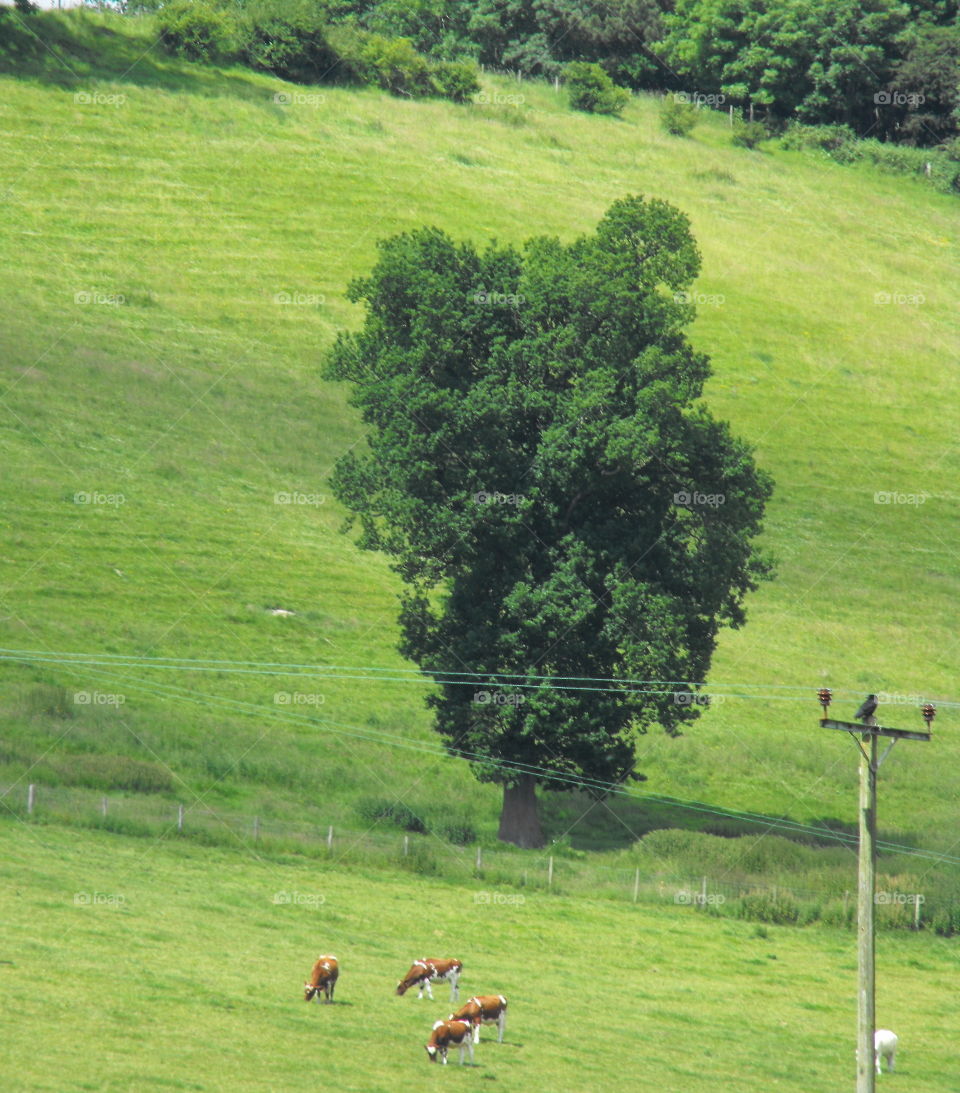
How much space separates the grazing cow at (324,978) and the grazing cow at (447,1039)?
3175 mm

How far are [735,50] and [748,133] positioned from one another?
10961mm

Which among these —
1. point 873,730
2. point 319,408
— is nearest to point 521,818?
point 873,730

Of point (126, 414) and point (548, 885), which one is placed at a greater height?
point (126, 414)

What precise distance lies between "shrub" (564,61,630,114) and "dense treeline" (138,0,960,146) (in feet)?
28.9

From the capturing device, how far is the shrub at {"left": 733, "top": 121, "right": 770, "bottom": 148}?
5182 inches

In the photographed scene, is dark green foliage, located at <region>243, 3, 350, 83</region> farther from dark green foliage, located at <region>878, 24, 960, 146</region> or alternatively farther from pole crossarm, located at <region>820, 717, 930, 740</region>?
pole crossarm, located at <region>820, 717, 930, 740</region>

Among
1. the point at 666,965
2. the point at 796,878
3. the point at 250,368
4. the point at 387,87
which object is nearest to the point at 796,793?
the point at 796,878

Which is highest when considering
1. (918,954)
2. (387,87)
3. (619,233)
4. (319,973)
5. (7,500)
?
(387,87)

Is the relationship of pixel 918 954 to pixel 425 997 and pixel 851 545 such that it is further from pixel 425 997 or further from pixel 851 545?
pixel 851 545

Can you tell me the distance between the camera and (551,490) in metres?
49.8

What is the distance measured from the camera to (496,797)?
54281 mm

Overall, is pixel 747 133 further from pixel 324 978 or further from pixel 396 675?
pixel 324 978

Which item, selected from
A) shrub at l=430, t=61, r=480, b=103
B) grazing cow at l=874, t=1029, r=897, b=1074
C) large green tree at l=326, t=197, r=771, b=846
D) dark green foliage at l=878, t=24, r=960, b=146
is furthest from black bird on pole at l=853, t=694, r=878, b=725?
dark green foliage at l=878, t=24, r=960, b=146

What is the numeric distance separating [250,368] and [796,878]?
5097 cm
